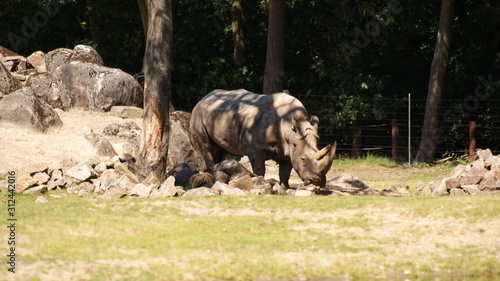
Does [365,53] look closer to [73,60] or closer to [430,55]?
[430,55]

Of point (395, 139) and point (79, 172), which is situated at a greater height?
point (395, 139)

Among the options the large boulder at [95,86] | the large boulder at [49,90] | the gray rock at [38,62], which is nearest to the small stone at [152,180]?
the large boulder at [95,86]

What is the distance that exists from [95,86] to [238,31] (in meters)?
5.71

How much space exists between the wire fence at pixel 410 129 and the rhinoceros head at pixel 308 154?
7.52m

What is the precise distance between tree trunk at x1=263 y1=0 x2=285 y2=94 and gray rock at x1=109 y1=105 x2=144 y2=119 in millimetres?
4084

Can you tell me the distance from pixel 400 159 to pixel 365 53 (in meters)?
3.85

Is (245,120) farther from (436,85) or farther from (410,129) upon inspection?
(410,129)

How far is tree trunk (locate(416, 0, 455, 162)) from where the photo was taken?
22186mm

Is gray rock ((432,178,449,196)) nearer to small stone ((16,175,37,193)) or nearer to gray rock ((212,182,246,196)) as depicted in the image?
gray rock ((212,182,246,196))

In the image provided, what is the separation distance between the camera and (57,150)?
60.0 feet

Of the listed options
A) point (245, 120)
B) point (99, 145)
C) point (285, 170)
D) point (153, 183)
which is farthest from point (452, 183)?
point (99, 145)

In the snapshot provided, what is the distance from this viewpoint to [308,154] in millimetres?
15570

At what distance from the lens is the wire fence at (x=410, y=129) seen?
23328mm

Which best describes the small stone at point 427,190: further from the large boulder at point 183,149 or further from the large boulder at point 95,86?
the large boulder at point 95,86
